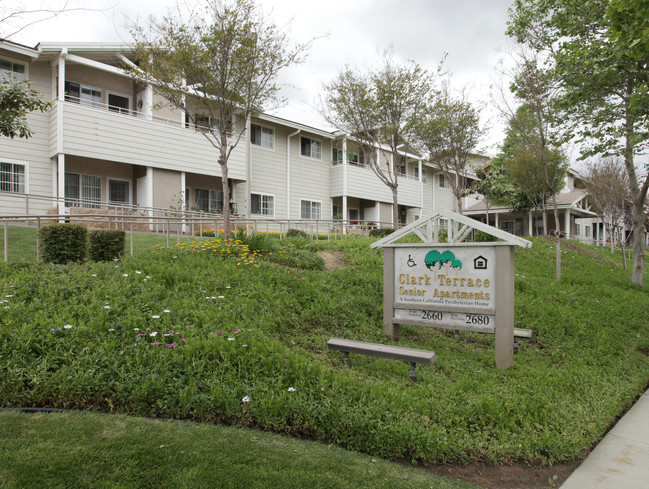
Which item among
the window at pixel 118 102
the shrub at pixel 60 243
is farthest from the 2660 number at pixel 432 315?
the window at pixel 118 102

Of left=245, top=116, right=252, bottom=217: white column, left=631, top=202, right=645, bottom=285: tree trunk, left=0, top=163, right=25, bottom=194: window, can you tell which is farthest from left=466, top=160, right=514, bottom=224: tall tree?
left=0, top=163, right=25, bottom=194: window

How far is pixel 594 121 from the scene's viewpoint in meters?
11.0

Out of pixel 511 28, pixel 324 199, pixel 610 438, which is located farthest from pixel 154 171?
pixel 610 438

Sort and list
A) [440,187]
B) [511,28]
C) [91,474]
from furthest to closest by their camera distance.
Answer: [440,187]
[511,28]
[91,474]

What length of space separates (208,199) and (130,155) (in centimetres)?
463

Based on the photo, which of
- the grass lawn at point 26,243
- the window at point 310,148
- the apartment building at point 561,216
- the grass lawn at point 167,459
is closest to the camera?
the grass lawn at point 167,459

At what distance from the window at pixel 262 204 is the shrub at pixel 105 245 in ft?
42.3

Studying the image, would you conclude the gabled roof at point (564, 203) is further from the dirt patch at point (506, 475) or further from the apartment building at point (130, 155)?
the dirt patch at point (506, 475)

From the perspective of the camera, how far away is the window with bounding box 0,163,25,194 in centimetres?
1501

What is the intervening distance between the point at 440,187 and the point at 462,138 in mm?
14389

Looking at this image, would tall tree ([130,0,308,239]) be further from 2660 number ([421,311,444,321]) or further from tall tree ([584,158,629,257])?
tall tree ([584,158,629,257])

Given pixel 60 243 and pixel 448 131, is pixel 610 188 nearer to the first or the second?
pixel 448 131

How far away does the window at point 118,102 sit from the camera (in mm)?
18188

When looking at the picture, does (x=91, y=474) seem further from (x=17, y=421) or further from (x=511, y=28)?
(x=511, y=28)
